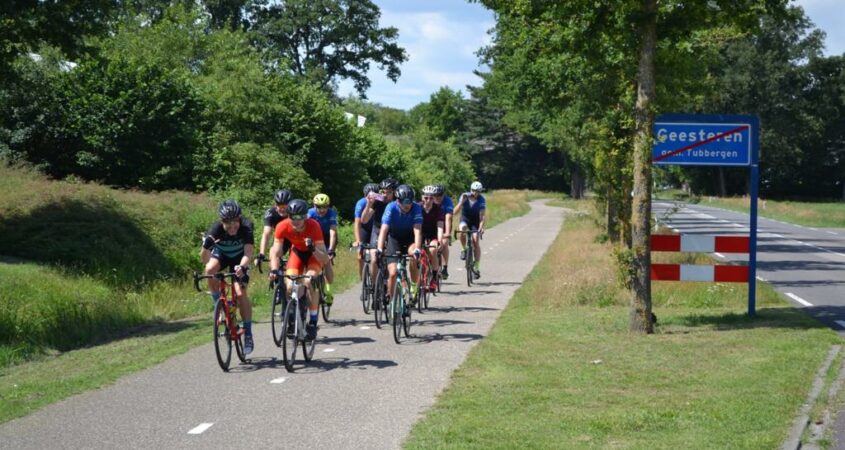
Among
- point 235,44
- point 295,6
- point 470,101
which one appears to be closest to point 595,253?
point 235,44

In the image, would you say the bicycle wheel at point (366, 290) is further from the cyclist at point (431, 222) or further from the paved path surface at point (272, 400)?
the paved path surface at point (272, 400)

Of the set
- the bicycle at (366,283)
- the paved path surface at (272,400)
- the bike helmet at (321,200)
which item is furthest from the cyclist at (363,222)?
the paved path surface at (272,400)

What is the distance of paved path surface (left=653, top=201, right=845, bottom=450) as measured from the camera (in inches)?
628

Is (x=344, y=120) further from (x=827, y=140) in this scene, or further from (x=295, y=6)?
(x=827, y=140)

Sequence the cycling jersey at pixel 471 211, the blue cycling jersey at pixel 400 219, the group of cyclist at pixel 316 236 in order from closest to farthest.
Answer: the group of cyclist at pixel 316 236
the blue cycling jersey at pixel 400 219
the cycling jersey at pixel 471 211

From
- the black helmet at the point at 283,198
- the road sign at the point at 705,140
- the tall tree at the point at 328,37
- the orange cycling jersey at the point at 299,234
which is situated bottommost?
the orange cycling jersey at the point at 299,234

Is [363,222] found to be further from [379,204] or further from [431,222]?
[431,222]

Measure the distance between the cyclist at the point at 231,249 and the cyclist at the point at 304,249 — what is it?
1.18 ft

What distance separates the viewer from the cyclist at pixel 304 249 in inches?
436

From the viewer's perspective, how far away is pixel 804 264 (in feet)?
87.5

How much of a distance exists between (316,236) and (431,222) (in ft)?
17.9

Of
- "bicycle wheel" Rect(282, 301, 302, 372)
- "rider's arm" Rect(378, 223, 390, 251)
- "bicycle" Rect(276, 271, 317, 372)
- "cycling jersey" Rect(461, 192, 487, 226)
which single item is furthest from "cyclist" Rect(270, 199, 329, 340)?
"cycling jersey" Rect(461, 192, 487, 226)

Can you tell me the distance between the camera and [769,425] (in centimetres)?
794

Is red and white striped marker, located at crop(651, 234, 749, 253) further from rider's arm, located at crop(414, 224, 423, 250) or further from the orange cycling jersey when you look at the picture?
the orange cycling jersey
